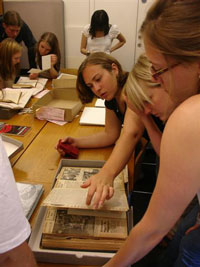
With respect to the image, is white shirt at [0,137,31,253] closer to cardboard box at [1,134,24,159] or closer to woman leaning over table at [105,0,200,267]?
woman leaning over table at [105,0,200,267]

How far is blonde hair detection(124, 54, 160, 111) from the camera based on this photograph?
0.90m

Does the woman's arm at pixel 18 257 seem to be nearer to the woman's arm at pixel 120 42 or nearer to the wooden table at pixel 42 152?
the wooden table at pixel 42 152

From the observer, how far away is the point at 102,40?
3621 mm

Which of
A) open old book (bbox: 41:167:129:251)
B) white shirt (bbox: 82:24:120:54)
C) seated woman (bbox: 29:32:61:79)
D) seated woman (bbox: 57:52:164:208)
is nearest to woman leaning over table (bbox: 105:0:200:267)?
open old book (bbox: 41:167:129:251)

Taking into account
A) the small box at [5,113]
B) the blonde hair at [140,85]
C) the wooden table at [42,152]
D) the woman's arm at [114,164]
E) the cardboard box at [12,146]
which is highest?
the blonde hair at [140,85]

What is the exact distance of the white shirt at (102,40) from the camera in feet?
11.9

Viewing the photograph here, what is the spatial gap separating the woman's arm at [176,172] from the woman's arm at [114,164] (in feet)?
0.67

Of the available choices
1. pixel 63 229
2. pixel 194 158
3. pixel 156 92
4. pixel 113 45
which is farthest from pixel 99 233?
pixel 113 45

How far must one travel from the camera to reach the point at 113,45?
A: 405 cm

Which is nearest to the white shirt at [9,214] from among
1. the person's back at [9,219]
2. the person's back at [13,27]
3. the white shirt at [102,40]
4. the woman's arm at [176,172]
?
the person's back at [9,219]

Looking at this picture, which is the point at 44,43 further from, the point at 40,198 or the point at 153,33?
the point at 153,33

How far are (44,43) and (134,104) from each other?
87.5 inches

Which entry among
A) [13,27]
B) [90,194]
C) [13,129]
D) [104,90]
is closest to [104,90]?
[104,90]

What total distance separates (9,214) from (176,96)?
1.48 ft
